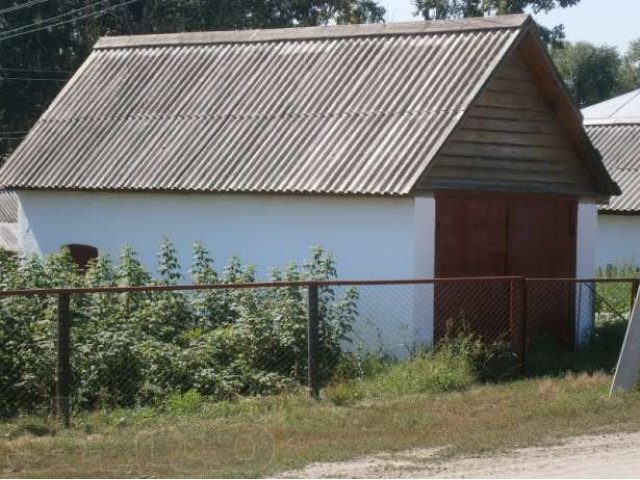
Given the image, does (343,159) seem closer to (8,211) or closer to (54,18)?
(54,18)

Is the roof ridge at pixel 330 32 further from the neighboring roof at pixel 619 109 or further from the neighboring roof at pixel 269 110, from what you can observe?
the neighboring roof at pixel 619 109

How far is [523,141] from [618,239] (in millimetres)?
13175

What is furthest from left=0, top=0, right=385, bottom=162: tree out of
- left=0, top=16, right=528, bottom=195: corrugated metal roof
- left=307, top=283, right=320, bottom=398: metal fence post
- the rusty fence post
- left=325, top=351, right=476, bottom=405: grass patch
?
left=307, top=283, right=320, bottom=398: metal fence post

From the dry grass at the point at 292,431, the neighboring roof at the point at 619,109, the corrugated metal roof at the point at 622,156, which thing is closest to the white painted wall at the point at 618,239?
the corrugated metal roof at the point at 622,156

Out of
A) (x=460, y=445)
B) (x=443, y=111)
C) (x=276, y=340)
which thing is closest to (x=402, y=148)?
(x=443, y=111)

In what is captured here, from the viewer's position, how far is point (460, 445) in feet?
38.3

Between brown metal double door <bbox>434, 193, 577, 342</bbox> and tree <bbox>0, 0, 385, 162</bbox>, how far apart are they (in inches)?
1150

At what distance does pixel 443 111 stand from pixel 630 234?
48.5 feet

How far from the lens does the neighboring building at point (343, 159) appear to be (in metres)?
17.9

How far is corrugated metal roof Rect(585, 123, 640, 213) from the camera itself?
30.7m

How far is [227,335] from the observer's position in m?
14.8

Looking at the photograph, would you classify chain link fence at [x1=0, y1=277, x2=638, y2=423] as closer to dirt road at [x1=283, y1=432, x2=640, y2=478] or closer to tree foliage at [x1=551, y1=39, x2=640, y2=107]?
dirt road at [x1=283, y1=432, x2=640, y2=478]

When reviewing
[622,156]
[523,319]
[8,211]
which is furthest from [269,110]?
[8,211]

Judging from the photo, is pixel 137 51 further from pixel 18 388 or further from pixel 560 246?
pixel 18 388
